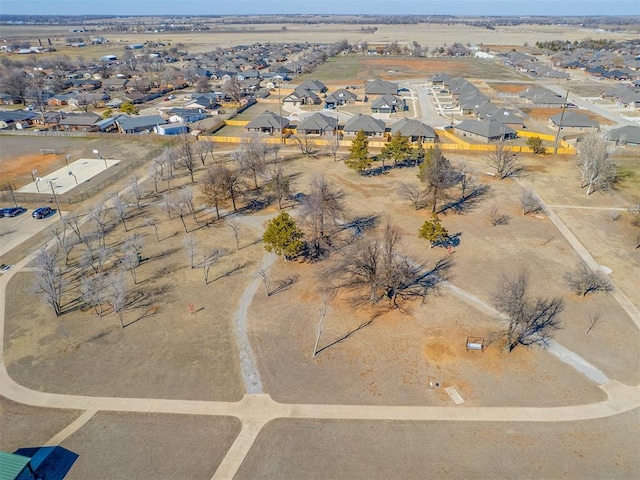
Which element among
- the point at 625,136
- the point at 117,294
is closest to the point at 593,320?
the point at 117,294

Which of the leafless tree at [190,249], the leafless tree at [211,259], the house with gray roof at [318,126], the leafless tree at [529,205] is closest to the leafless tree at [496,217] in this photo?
the leafless tree at [529,205]

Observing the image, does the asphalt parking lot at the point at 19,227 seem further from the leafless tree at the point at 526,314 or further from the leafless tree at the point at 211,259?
the leafless tree at the point at 526,314

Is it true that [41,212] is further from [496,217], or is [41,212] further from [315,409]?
[496,217]

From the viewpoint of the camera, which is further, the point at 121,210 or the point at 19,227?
the point at 19,227

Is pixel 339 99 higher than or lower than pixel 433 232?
higher

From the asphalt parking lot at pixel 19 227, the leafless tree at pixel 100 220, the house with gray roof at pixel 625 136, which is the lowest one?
the asphalt parking lot at pixel 19 227

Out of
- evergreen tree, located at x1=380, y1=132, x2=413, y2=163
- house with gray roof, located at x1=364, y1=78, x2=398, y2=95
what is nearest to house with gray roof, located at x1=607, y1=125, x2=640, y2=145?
evergreen tree, located at x1=380, y1=132, x2=413, y2=163

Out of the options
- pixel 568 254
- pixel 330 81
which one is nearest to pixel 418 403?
pixel 568 254
